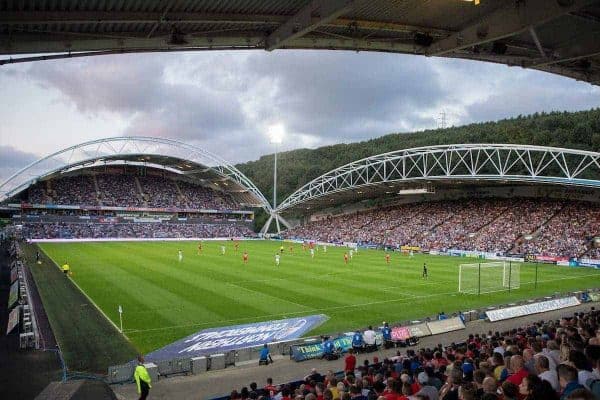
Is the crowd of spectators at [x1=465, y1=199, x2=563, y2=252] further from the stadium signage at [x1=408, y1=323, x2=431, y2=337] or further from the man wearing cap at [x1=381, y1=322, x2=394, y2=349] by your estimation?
the man wearing cap at [x1=381, y1=322, x2=394, y2=349]

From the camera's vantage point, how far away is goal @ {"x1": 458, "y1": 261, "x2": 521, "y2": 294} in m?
29.6

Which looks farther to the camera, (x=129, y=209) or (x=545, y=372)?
(x=129, y=209)

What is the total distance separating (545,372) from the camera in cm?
605

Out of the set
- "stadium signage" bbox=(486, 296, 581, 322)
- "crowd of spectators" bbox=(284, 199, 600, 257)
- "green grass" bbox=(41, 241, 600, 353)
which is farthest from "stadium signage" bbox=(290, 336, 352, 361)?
"crowd of spectators" bbox=(284, 199, 600, 257)

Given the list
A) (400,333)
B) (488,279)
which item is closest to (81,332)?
(400,333)

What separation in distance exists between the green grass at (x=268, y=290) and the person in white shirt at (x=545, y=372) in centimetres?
1366

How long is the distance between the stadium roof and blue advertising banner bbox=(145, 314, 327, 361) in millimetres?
11066

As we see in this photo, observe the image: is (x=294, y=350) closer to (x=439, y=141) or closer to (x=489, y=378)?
(x=489, y=378)

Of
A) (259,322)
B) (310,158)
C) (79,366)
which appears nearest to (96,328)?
(79,366)

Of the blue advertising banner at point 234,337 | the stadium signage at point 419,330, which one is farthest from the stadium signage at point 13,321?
the stadium signage at point 419,330

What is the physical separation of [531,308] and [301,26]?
1998cm

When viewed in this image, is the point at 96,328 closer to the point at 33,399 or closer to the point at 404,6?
the point at 33,399

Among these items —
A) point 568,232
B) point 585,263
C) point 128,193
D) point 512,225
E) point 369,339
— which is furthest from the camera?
point 128,193

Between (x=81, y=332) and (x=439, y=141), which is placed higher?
(x=439, y=141)
